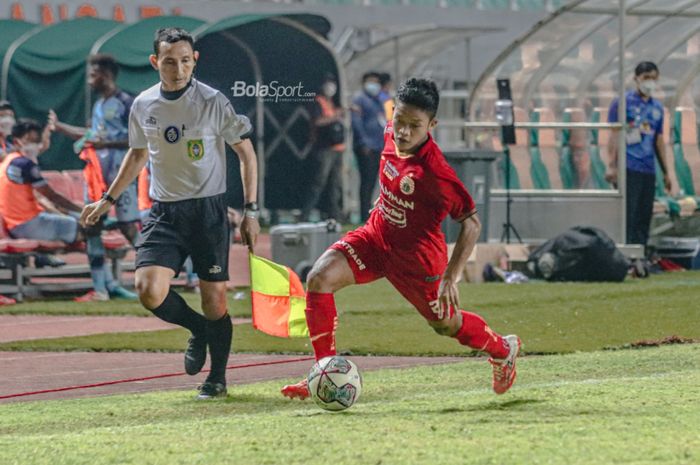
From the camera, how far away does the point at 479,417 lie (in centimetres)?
845

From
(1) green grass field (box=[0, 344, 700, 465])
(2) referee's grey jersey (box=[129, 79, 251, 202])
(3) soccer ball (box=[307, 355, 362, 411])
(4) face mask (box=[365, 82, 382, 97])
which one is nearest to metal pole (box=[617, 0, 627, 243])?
(4) face mask (box=[365, 82, 382, 97])

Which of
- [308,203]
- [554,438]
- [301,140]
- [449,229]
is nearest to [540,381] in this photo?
[554,438]

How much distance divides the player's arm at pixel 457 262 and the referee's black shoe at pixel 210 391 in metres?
1.86

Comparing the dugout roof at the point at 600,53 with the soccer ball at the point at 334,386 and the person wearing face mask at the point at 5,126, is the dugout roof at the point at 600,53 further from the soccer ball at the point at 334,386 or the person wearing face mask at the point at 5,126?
the soccer ball at the point at 334,386

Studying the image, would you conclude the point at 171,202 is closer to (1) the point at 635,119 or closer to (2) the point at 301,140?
(1) the point at 635,119

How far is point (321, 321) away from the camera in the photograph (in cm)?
912

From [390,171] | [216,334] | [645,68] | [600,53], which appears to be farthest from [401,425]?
[600,53]

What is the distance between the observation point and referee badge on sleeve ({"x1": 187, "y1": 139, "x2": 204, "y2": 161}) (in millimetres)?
9967

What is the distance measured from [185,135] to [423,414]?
7.94ft

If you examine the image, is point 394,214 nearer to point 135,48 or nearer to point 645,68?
point 645,68

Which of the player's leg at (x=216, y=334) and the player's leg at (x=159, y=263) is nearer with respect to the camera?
the player's leg at (x=159, y=263)

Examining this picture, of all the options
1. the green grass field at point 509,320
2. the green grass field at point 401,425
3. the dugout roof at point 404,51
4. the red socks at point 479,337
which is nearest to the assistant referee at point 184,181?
the green grass field at point 401,425

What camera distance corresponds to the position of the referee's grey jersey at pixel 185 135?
9.95m

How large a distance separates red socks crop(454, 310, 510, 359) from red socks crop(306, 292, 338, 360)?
0.70m
